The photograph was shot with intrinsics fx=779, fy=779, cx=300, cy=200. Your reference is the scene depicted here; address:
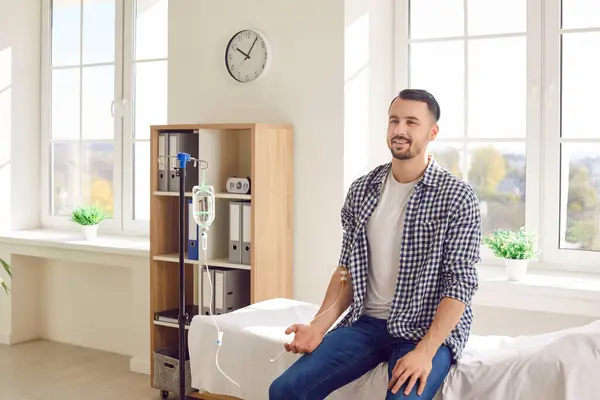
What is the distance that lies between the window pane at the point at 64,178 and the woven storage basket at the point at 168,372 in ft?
5.43

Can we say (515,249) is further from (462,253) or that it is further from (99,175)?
A: (99,175)

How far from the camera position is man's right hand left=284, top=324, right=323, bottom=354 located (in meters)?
2.62

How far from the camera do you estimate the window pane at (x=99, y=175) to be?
16.6 ft

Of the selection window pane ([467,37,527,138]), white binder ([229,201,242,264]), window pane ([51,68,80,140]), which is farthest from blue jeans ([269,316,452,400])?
window pane ([51,68,80,140])

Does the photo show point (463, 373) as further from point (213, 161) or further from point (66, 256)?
point (66, 256)

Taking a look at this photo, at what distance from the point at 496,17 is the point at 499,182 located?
0.80m

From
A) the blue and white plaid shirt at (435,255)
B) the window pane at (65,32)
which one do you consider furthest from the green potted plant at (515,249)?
the window pane at (65,32)

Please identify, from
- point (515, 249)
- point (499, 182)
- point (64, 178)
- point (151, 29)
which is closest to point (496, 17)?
point (499, 182)

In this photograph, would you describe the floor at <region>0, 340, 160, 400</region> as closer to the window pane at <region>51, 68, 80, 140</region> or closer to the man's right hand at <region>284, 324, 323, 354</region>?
the window pane at <region>51, 68, 80, 140</region>

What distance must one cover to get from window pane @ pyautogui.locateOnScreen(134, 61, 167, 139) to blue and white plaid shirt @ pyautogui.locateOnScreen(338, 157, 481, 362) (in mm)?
2546

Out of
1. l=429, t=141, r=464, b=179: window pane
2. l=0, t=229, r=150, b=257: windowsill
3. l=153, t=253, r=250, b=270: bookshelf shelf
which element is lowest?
l=153, t=253, r=250, b=270: bookshelf shelf

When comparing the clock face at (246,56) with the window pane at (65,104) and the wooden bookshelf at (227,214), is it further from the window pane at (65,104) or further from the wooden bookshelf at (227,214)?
the window pane at (65,104)

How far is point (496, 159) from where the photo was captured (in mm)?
3832

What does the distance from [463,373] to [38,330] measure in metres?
3.54
